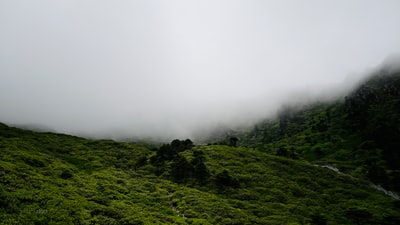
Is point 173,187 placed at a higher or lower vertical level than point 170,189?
higher

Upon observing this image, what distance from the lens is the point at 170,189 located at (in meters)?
100

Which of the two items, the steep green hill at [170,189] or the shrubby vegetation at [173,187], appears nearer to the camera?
the steep green hill at [170,189]

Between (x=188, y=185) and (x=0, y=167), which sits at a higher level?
(x=0, y=167)

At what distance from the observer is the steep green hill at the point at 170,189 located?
208 feet

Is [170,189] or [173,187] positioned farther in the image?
[173,187]

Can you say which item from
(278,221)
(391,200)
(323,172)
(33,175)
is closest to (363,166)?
(323,172)

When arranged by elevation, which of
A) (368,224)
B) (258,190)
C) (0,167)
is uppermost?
(0,167)

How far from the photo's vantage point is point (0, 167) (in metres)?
74.4

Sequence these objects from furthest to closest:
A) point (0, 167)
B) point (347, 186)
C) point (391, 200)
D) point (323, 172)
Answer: point (323, 172) < point (347, 186) < point (391, 200) < point (0, 167)

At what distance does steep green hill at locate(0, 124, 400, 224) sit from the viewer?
63531mm

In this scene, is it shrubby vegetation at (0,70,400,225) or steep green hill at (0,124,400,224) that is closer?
steep green hill at (0,124,400,224)

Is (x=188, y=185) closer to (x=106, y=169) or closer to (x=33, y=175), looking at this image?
(x=106, y=169)

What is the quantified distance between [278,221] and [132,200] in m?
36.0

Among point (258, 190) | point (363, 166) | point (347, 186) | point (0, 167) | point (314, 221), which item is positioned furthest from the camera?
point (363, 166)
